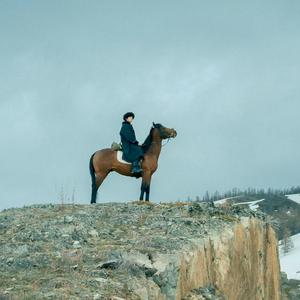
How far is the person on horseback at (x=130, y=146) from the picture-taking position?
19.0m

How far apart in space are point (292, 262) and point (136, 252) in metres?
119

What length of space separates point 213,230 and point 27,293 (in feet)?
20.1

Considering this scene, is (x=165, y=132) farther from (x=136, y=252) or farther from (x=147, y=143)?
(x=136, y=252)

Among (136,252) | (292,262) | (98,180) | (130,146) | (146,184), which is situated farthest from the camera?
(292,262)

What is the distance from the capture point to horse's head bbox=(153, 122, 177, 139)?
19984 millimetres

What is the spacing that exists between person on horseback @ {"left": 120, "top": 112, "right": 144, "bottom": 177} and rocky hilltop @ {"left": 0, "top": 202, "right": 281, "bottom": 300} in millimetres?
1785

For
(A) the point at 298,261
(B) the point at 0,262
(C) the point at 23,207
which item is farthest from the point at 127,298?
(A) the point at 298,261

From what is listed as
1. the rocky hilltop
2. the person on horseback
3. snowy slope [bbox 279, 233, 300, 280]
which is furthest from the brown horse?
snowy slope [bbox 279, 233, 300, 280]

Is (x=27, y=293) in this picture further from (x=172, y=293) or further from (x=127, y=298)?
(x=172, y=293)

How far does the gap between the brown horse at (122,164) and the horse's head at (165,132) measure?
33 mm

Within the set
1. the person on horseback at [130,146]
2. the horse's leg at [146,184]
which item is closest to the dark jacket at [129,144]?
the person on horseback at [130,146]

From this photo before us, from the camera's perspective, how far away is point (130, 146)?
19188 millimetres

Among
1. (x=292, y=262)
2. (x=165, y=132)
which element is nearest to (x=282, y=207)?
(x=292, y=262)

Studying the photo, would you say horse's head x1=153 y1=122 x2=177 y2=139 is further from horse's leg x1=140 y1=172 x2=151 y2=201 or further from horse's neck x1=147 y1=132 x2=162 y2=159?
horse's leg x1=140 y1=172 x2=151 y2=201
